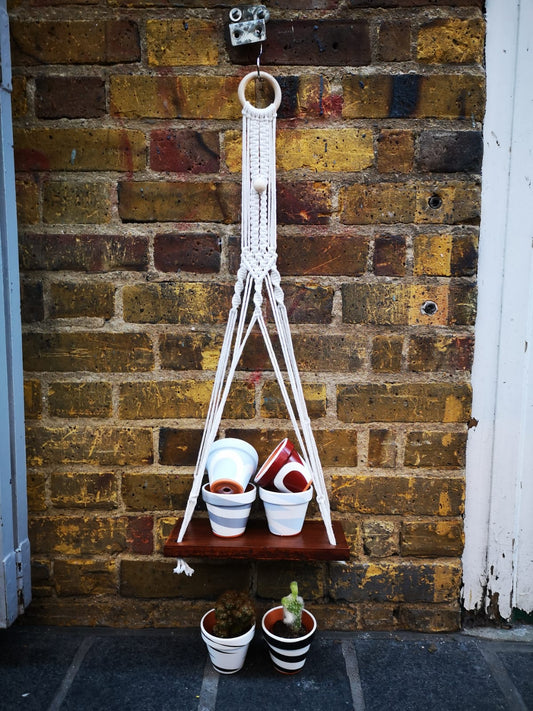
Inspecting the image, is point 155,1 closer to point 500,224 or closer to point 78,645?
point 500,224

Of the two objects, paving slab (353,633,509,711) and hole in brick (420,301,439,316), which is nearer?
paving slab (353,633,509,711)

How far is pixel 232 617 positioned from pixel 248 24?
1.09m

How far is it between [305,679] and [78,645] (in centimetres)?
47

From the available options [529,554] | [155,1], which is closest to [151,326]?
[155,1]

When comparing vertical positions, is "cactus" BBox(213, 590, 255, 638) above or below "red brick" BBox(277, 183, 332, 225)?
below

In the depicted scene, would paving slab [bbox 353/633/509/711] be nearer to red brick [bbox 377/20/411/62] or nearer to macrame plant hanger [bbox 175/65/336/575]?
macrame plant hanger [bbox 175/65/336/575]

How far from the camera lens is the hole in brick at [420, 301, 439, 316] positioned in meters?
1.06

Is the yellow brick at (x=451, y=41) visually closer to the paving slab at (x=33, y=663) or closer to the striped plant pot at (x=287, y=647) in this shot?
the striped plant pot at (x=287, y=647)

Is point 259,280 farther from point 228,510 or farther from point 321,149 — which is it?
point 228,510

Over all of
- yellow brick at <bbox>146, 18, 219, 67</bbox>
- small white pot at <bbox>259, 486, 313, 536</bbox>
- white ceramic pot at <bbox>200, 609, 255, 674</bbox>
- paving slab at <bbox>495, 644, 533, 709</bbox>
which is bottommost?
paving slab at <bbox>495, 644, 533, 709</bbox>

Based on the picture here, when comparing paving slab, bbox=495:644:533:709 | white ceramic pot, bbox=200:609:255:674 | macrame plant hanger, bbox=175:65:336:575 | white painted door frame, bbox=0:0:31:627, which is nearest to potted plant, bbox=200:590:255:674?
white ceramic pot, bbox=200:609:255:674

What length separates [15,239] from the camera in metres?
1.03

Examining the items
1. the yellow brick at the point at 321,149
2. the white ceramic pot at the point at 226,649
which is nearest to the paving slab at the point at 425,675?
the white ceramic pot at the point at 226,649

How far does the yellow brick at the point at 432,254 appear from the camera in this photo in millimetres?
1051
